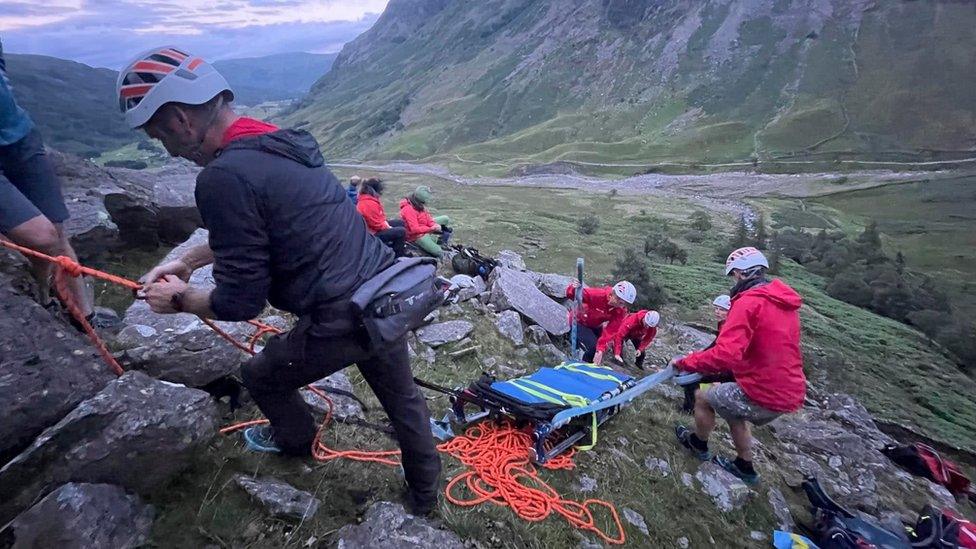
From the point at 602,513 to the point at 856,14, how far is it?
122 metres

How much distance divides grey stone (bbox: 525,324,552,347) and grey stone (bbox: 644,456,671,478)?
10.8ft

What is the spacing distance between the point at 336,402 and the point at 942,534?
19.9 ft

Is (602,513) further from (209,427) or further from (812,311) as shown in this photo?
(812,311)

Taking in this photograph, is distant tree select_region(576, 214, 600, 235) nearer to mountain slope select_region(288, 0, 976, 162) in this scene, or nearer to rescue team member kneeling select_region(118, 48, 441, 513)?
rescue team member kneeling select_region(118, 48, 441, 513)

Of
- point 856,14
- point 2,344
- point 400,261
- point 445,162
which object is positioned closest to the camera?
point 2,344

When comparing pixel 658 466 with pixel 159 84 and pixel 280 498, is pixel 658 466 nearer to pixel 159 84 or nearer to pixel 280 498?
pixel 280 498

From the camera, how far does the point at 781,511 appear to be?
5543 mm

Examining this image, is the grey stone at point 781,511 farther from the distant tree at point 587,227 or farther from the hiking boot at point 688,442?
the distant tree at point 587,227

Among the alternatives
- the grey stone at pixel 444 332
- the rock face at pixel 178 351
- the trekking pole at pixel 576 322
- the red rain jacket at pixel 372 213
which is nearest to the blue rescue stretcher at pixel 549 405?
the grey stone at pixel 444 332

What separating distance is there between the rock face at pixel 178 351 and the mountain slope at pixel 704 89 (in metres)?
72.2

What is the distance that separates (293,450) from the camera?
4047 millimetres

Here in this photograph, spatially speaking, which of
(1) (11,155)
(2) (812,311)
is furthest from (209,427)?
(2) (812,311)

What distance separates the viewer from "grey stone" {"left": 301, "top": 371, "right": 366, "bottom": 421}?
4.85 meters

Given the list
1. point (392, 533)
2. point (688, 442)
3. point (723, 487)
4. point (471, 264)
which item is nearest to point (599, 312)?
point (471, 264)
